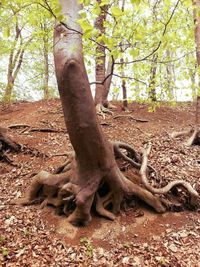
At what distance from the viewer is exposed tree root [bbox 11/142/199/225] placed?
4609mm

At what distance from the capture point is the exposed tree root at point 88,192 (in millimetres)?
4609

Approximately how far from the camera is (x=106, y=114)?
1026 cm

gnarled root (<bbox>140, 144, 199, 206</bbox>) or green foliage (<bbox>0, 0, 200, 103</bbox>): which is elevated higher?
green foliage (<bbox>0, 0, 200, 103</bbox>)

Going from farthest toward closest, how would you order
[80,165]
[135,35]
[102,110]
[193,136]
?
[102,110]
[193,136]
[80,165]
[135,35]

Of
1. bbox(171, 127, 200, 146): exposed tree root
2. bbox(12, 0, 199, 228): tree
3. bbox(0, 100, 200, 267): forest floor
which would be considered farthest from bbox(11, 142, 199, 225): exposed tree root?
bbox(171, 127, 200, 146): exposed tree root

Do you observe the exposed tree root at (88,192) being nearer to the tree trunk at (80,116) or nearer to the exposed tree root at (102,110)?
the tree trunk at (80,116)

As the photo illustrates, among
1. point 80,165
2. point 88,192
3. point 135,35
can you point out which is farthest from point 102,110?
point 135,35

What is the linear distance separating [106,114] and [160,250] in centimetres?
650

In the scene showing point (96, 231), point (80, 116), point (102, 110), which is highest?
point (80, 116)

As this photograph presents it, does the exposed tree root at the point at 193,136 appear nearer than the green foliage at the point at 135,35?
No

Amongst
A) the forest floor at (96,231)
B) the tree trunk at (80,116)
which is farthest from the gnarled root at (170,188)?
the tree trunk at (80,116)

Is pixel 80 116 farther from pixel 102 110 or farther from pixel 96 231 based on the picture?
pixel 102 110

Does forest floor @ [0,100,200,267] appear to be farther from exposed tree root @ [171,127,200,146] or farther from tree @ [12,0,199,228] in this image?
exposed tree root @ [171,127,200,146]

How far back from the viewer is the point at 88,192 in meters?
4.57
